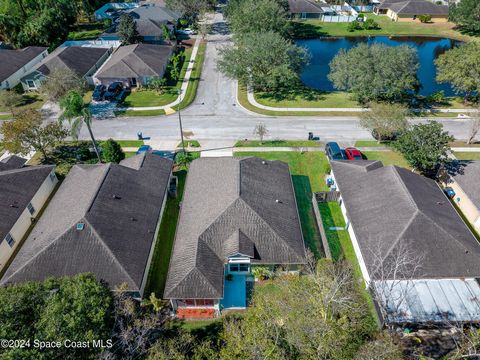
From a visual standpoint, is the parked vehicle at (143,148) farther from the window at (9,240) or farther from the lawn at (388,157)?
the lawn at (388,157)

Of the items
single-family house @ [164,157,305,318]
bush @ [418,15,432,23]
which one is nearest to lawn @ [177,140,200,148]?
single-family house @ [164,157,305,318]

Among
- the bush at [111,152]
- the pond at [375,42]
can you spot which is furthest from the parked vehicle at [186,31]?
the bush at [111,152]

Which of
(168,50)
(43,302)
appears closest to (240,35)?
(168,50)

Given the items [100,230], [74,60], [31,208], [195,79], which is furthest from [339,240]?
[74,60]

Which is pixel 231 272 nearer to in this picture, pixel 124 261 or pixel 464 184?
pixel 124 261

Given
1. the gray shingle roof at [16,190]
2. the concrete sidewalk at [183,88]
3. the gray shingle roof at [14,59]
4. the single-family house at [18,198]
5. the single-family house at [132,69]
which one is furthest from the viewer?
the gray shingle roof at [14,59]

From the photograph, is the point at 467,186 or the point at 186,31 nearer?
the point at 467,186

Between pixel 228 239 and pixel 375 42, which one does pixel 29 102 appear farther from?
pixel 375 42
